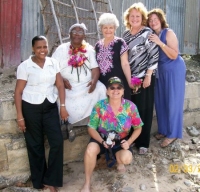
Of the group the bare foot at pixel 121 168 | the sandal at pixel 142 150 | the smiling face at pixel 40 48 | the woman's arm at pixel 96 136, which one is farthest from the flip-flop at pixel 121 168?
the smiling face at pixel 40 48

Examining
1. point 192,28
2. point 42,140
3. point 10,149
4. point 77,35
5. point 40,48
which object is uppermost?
point 192,28

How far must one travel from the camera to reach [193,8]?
310 inches

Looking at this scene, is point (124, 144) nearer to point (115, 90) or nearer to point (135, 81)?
point (115, 90)

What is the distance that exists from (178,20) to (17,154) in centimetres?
562

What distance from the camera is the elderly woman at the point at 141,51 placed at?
3748 mm

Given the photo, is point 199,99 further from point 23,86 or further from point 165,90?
point 23,86

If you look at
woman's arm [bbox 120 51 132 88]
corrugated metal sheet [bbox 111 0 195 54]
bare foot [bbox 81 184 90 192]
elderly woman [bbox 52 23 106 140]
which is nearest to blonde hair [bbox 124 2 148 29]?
woman's arm [bbox 120 51 132 88]

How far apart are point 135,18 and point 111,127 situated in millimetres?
1337

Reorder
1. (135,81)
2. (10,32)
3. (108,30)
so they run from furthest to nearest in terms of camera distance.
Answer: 1. (10,32)
2. (135,81)
3. (108,30)

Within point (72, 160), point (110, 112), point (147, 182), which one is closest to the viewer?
point (110, 112)

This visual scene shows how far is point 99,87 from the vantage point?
3.75 metres

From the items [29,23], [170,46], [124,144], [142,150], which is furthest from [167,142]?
[29,23]

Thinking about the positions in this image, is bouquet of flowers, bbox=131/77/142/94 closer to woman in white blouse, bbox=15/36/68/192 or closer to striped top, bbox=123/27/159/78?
striped top, bbox=123/27/159/78

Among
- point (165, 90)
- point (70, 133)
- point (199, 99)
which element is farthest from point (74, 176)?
point (199, 99)
